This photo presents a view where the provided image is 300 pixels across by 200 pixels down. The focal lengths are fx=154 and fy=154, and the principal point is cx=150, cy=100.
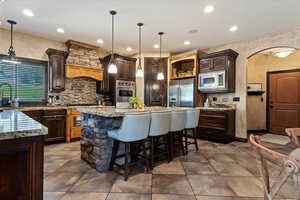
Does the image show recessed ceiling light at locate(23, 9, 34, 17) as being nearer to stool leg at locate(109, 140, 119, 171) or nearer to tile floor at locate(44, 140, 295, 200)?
tile floor at locate(44, 140, 295, 200)

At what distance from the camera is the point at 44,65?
4.32m

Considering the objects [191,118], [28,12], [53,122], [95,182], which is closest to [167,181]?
[95,182]

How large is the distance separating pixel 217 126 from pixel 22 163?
4145 mm

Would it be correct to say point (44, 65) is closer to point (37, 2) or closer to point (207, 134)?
point (37, 2)

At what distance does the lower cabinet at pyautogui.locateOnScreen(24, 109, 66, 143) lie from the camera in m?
3.71

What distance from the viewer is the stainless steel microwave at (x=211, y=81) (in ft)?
14.2

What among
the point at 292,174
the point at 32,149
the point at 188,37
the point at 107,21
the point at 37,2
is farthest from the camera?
the point at 188,37

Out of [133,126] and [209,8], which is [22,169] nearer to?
[133,126]

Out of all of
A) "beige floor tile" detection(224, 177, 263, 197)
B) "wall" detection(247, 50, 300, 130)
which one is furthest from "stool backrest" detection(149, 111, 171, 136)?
"wall" detection(247, 50, 300, 130)

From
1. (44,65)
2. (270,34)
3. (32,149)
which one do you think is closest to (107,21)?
(44,65)

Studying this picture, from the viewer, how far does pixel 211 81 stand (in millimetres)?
4531

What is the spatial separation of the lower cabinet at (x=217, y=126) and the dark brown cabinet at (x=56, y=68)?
4.08m

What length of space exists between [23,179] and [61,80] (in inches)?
149

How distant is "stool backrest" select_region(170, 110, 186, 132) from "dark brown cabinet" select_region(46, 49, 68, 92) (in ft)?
10.8
